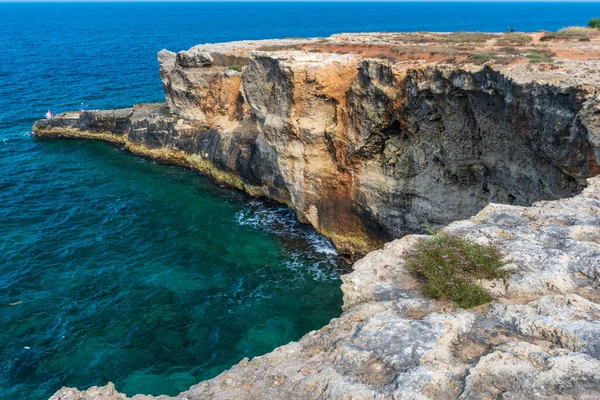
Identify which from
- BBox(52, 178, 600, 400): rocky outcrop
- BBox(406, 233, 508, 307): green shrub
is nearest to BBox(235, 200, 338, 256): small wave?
BBox(406, 233, 508, 307): green shrub

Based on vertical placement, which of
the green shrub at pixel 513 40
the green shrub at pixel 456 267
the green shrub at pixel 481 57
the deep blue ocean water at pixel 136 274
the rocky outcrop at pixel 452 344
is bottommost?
the deep blue ocean water at pixel 136 274

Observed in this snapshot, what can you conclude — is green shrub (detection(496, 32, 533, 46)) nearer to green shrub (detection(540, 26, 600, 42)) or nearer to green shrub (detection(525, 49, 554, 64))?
green shrub (detection(540, 26, 600, 42))

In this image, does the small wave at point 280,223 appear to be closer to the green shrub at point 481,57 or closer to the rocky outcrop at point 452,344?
the green shrub at point 481,57

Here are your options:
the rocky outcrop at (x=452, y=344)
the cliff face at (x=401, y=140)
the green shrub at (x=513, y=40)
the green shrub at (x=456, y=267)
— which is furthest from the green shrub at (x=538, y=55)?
the green shrub at (x=456, y=267)

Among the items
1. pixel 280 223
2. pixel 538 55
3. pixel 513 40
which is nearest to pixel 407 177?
pixel 538 55

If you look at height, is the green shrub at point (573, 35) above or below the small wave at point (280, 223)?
above

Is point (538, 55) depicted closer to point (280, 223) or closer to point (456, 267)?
point (456, 267)

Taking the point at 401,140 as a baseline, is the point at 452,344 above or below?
below
